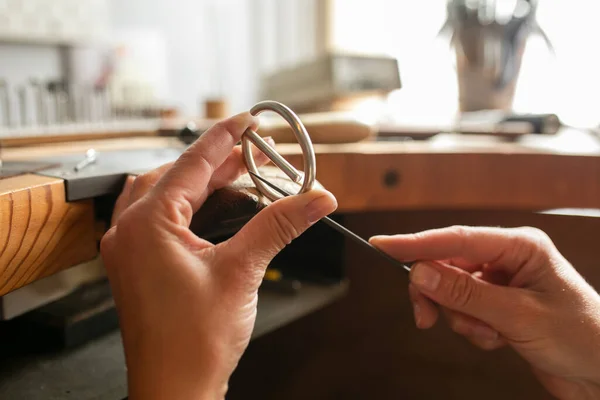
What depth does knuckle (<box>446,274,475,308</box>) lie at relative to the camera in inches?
17.7

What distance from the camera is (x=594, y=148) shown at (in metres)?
0.66

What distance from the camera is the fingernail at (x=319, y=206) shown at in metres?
0.31

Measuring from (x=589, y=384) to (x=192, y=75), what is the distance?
1.53 meters

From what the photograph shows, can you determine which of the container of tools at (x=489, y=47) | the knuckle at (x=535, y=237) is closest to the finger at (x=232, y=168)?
the knuckle at (x=535, y=237)

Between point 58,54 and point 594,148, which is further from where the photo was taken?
point 58,54

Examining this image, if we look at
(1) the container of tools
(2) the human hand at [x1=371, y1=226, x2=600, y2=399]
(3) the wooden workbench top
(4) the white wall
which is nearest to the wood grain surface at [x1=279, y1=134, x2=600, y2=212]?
(3) the wooden workbench top

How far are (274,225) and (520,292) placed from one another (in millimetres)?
248

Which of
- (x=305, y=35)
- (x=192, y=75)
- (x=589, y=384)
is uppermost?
(x=305, y=35)

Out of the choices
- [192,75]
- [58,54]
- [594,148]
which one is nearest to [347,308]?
[594,148]

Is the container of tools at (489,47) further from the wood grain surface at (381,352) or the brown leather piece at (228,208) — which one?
the brown leather piece at (228,208)

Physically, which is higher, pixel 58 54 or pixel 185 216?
pixel 58 54

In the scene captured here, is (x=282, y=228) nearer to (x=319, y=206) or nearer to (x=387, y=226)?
(x=319, y=206)

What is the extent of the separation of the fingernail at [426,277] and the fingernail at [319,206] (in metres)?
0.16

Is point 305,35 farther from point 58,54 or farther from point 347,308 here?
point 347,308
